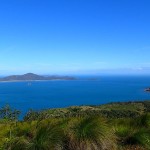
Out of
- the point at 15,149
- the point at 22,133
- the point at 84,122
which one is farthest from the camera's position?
the point at 22,133

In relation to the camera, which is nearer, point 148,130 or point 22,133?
point 148,130

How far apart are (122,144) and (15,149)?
10.1 ft

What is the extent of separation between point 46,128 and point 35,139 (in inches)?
17.9

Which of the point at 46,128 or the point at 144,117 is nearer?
the point at 46,128

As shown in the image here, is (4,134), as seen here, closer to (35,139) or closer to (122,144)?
(35,139)

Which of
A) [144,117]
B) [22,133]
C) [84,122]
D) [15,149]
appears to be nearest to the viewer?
[15,149]

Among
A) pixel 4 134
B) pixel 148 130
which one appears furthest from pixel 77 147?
pixel 4 134

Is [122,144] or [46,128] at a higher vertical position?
[46,128]

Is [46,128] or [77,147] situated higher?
[46,128]

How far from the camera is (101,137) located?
7.61 m

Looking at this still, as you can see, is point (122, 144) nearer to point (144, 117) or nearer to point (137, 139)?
point (137, 139)

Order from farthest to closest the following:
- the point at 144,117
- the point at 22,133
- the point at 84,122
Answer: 1. the point at 144,117
2. the point at 22,133
3. the point at 84,122

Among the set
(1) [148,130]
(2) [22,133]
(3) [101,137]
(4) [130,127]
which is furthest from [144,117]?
(2) [22,133]

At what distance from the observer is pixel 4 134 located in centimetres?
936
